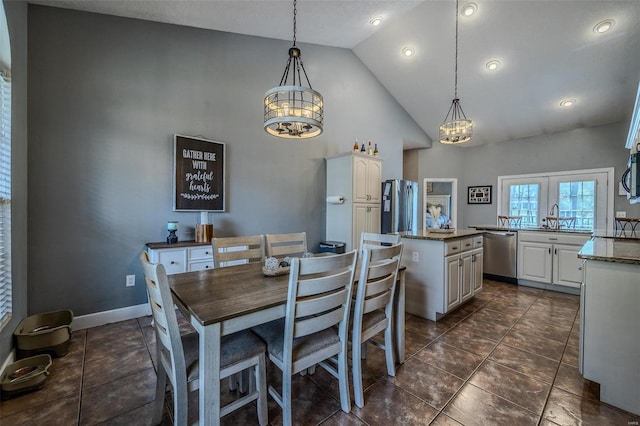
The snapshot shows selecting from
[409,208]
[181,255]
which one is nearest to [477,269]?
[409,208]

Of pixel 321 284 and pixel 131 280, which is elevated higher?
pixel 321 284

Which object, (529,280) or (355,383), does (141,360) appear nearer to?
(355,383)

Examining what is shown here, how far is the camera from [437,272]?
2.79 m

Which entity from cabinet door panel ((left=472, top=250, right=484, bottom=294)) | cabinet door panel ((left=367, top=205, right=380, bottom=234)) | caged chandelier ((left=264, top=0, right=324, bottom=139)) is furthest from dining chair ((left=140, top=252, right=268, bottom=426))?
cabinet door panel ((left=367, top=205, right=380, bottom=234))

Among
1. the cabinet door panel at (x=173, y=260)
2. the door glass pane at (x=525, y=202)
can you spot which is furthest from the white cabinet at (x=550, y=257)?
the cabinet door panel at (x=173, y=260)

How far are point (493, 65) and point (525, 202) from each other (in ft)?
9.73

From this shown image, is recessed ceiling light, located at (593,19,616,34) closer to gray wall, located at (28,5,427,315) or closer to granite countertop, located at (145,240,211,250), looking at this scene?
gray wall, located at (28,5,427,315)

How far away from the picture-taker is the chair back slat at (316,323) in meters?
1.33

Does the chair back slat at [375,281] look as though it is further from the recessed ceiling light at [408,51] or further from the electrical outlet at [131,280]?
the recessed ceiling light at [408,51]

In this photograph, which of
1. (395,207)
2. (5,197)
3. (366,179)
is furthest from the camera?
(395,207)

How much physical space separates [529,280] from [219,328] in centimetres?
474

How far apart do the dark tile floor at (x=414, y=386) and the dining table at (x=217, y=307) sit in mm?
533

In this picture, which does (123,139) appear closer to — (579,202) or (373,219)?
(373,219)

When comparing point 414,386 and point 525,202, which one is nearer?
point 414,386
